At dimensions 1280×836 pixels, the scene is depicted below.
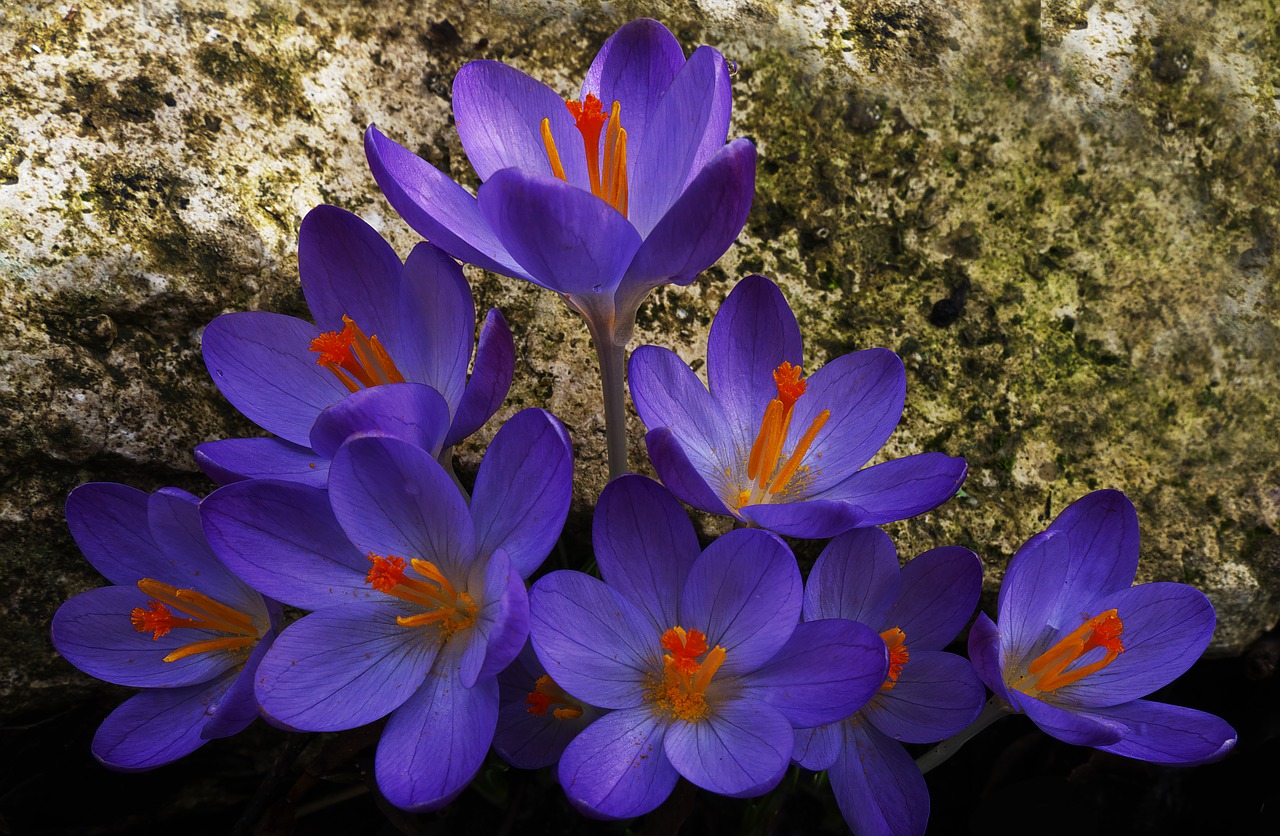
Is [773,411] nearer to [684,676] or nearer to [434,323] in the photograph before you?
[684,676]

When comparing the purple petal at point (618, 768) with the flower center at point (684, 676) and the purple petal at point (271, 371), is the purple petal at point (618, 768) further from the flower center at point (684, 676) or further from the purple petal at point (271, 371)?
the purple petal at point (271, 371)

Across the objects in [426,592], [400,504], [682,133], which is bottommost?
[426,592]

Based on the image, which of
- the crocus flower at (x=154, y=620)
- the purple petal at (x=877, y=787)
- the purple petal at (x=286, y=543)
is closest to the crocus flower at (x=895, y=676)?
the purple petal at (x=877, y=787)

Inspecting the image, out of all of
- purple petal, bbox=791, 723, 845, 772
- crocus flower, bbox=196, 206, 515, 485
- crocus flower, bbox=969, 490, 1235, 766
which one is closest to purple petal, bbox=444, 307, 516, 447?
crocus flower, bbox=196, 206, 515, 485

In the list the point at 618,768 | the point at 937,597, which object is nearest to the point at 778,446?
the point at 937,597

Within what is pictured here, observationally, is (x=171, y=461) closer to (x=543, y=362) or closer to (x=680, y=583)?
(x=543, y=362)
